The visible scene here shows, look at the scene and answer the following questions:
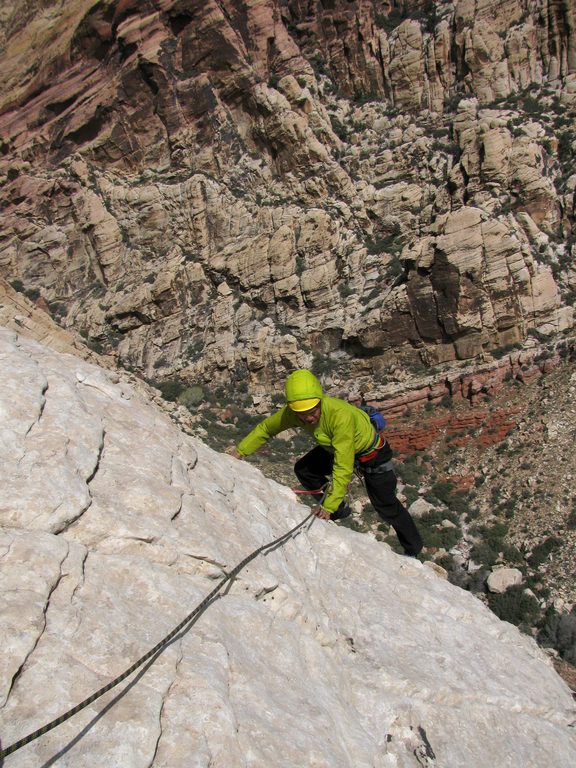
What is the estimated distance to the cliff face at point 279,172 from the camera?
30.5 metres

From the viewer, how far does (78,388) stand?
4965 mm

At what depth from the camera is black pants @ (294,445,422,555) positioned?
664 cm

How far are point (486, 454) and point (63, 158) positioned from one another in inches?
1425

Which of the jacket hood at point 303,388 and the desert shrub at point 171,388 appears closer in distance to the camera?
the jacket hood at point 303,388

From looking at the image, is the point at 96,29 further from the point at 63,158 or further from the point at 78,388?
the point at 78,388

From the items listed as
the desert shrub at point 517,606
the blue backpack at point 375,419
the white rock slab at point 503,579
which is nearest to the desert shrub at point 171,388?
the white rock slab at point 503,579

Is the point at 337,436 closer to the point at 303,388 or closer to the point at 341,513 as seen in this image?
the point at 303,388

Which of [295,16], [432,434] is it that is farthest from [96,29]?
[432,434]

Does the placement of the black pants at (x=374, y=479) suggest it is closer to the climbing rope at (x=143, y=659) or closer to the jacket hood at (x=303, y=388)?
the jacket hood at (x=303, y=388)

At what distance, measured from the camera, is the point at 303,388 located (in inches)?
207

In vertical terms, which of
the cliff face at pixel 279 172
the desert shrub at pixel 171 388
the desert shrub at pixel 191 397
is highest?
the cliff face at pixel 279 172

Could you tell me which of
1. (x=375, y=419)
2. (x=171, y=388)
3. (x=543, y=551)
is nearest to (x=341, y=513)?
(x=375, y=419)

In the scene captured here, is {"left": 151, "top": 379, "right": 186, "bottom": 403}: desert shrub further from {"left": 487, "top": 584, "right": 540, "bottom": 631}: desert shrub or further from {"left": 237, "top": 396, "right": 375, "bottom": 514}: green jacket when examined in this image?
{"left": 237, "top": 396, "right": 375, "bottom": 514}: green jacket

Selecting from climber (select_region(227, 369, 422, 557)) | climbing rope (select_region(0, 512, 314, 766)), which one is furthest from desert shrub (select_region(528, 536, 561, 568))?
climbing rope (select_region(0, 512, 314, 766))
